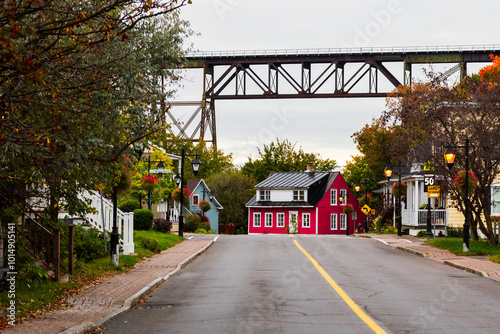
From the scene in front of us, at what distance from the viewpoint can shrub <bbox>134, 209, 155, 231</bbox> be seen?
31375 mm

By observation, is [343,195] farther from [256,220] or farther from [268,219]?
[256,220]

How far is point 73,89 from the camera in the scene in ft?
34.1

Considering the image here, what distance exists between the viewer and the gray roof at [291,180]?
76.2m

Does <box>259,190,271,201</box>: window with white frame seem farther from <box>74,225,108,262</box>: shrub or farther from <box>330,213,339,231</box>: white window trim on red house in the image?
<box>74,225,108,262</box>: shrub

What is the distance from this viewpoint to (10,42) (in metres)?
6.68

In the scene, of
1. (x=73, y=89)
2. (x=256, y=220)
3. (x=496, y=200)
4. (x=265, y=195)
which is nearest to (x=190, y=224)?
(x=496, y=200)

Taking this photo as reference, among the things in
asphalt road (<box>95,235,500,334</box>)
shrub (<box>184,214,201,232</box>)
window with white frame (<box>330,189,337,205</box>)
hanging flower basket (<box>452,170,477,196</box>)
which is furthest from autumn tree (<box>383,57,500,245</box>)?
window with white frame (<box>330,189,337,205</box>)

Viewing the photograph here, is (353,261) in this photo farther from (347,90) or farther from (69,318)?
(347,90)

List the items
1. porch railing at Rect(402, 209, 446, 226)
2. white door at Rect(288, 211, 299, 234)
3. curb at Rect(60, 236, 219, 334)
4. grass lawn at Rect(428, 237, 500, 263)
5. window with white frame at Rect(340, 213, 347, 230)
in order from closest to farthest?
1. curb at Rect(60, 236, 219, 334)
2. grass lawn at Rect(428, 237, 500, 263)
3. porch railing at Rect(402, 209, 446, 226)
4. white door at Rect(288, 211, 299, 234)
5. window with white frame at Rect(340, 213, 347, 230)

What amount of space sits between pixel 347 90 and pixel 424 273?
39.0 m

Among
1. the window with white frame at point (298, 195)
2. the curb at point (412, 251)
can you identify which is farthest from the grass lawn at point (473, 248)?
the window with white frame at point (298, 195)

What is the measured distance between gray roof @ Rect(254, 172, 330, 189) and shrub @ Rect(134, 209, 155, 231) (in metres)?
44.4

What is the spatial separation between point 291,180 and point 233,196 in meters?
10.6

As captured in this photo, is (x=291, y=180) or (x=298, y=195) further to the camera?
(x=291, y=180)
